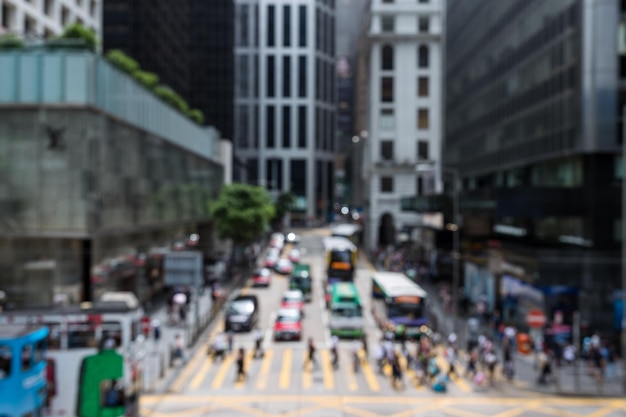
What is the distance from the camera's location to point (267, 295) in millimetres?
50938

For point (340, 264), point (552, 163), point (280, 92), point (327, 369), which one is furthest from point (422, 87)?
point (327, 369)

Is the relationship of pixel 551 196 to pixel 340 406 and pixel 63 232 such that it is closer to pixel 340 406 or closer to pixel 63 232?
pixel 340 406

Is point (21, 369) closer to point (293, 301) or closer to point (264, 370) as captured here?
point (264, 370)

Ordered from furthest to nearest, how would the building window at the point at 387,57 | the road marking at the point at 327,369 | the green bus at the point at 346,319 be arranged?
the building window at the point at 387,57, the green bus at the point at 346,319, the road marking at the point at 327,369

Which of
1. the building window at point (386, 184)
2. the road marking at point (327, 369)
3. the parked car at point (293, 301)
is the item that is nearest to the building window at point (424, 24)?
the building window at point (386, 184)

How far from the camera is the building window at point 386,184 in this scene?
270 feet

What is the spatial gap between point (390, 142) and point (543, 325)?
5175 cm

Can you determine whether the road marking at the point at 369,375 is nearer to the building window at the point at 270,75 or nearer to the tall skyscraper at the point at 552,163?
the tall skyscraper at the point at 552,163

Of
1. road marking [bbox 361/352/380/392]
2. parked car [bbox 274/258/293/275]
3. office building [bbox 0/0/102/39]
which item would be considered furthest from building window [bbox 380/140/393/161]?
road marking [bbox 361/352/380/392]

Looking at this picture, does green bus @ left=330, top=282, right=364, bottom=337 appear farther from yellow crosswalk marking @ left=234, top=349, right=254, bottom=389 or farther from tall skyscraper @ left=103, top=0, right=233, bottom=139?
tall skyscraper @ left=103, top=0, right=233, bottom=139

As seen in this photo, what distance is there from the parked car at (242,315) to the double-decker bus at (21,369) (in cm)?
1891

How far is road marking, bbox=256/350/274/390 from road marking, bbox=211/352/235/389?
1317mm

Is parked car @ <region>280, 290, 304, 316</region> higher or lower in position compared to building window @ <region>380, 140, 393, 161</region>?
lower

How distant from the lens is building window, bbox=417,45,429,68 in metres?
83.8
